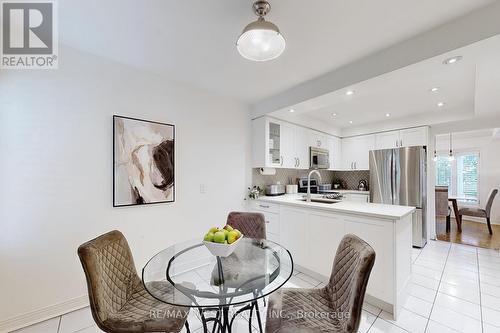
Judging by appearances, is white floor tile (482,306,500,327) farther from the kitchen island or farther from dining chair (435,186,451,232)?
dining chair (435,186,451,232)

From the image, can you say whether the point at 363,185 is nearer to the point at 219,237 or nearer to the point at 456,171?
the point at 456,171

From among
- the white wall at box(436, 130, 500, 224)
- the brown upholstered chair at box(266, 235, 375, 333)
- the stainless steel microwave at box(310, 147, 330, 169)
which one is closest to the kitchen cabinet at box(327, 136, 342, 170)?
the stainless steel microwave at box(310, 147, 330, 169)

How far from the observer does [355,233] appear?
224 centimetres

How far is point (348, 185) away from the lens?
5.54m

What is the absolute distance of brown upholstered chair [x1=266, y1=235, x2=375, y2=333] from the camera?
110cm

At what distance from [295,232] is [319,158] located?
7.11 ft

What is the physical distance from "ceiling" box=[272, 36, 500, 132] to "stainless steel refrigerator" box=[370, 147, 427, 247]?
0.75m

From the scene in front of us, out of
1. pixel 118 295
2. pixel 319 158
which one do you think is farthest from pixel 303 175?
pixel 118 295

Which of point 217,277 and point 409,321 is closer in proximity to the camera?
point 217,277

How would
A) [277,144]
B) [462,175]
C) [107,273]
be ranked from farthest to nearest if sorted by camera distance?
[462,175]
[277,144]
[107,273]

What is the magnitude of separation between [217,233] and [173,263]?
2.02 feet

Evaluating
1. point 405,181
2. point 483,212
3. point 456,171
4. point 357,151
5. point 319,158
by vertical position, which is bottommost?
point 483,212

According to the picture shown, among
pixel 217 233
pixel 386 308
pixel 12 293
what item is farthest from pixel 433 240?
pixel 12 293

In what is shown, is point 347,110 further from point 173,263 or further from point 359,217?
point 173,263
